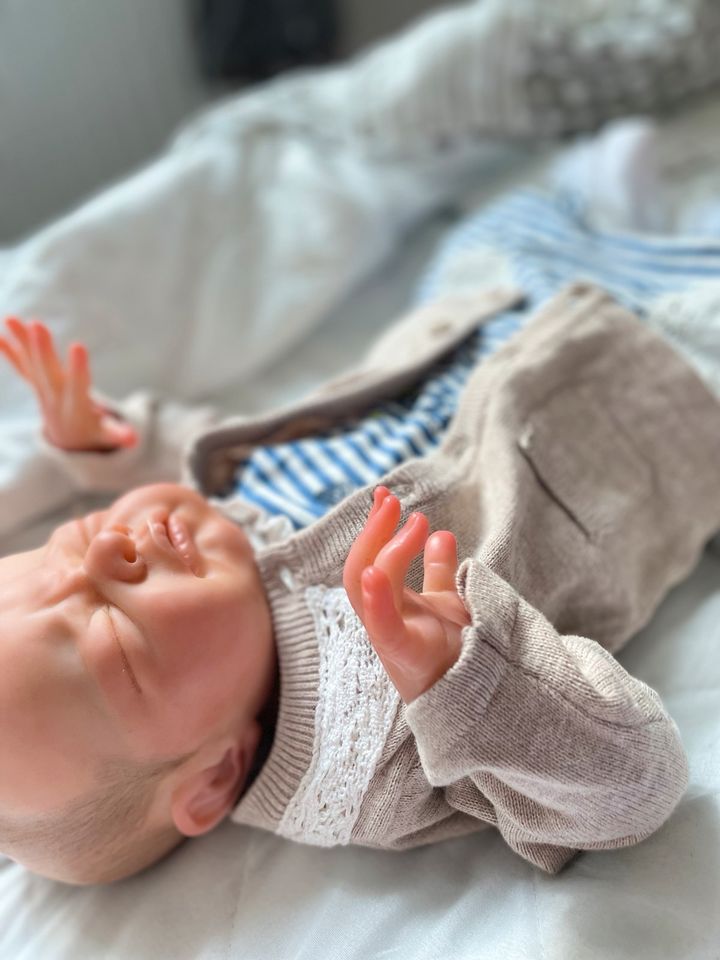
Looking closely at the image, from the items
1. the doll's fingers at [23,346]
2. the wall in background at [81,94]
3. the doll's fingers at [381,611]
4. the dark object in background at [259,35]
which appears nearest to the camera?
the doll's fingers at [381,611]

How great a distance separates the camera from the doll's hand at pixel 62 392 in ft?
3.00

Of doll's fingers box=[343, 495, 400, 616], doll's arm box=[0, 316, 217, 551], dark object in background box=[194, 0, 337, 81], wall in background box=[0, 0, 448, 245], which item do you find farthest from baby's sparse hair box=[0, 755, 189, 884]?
dark object in background box=[194, 0, 337, 81]

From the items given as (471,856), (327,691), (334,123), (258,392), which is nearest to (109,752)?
(327,691)

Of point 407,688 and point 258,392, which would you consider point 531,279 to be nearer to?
point 258,392

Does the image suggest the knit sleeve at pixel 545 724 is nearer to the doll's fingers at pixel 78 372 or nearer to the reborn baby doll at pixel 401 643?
the reborn baby doll at pixel 401 643

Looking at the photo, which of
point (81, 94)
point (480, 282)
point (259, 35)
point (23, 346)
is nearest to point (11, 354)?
point (23, 346)

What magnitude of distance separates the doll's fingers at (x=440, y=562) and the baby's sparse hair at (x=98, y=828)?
0.27 m

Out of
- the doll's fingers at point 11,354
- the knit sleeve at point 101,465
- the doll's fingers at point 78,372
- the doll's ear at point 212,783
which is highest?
the doll's fingers at point 11,354

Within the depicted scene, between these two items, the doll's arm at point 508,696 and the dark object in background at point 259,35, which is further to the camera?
the dark object in background at point 259,35

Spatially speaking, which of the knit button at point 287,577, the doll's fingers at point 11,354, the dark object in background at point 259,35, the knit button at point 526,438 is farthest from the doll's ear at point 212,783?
the dark object in background at point 259,35

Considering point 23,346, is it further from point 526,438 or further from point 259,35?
point 259,35

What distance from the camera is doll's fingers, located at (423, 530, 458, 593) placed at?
1.96 feet

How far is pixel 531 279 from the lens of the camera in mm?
1050

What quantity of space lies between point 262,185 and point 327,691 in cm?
85
